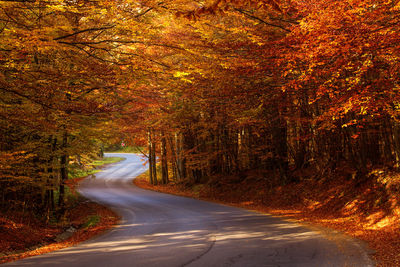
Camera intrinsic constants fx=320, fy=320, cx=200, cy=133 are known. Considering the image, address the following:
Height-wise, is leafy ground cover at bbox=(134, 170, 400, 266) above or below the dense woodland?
below

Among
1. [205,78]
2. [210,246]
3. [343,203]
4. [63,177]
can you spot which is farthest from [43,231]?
[343,203]

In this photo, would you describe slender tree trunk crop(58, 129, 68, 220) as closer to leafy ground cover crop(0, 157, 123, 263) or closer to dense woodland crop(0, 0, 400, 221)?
dense woodland crop(0, 0, 400, 221)

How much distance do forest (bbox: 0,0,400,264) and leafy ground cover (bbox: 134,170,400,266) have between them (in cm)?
69

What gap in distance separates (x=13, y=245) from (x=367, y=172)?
12859 mm

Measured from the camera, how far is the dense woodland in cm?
702

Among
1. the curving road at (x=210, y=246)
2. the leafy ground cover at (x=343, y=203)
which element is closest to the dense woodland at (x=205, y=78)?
the leafy ground cover at (x=343, y=203)

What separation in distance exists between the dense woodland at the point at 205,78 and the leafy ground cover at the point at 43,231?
1.36 metres

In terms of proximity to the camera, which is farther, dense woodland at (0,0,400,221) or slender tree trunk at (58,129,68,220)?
slender tree trunk at (58,129,68,220)

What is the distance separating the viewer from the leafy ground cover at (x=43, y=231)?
8.91m

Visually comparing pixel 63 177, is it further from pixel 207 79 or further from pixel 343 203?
pixel 343 203

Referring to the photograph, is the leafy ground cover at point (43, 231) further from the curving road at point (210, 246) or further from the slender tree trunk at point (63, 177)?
the curving road at point (210, 246)

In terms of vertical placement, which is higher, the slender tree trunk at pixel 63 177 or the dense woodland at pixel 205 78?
the dense woodland at pixel 205 78

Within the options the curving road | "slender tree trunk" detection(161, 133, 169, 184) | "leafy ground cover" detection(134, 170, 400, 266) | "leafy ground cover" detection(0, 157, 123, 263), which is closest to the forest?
"leafy ground cover" detection(134, 170, 400, 266)

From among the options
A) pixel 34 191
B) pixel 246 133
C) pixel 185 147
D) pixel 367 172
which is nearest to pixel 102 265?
pixel 34 191
